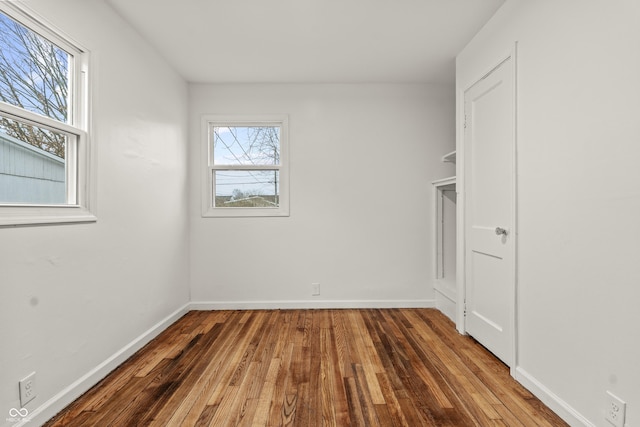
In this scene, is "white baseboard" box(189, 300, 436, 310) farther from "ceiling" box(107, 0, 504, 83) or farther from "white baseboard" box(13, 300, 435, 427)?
"ceiling" box(107, 0, 504, 83)

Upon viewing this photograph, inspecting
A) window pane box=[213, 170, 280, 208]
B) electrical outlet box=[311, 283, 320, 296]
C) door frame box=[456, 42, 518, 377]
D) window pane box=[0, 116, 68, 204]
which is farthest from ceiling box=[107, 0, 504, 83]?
electrical outlet box=[311, 283, 320, 296]

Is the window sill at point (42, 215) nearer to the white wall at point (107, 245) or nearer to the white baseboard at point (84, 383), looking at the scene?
the white wall at point (107, 245)

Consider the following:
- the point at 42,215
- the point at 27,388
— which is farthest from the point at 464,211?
the point at 27,388

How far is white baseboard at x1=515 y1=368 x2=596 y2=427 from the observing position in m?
1.66

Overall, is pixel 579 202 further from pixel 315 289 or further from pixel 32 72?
pixel 32 72

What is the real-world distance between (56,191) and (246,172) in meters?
2.05

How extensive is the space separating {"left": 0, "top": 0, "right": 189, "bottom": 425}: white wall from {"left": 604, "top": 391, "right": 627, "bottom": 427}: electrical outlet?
2.67 m

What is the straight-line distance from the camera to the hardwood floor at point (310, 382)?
176 cm

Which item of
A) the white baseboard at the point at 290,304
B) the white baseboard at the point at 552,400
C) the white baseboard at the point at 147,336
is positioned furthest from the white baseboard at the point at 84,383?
the white baseboard at the point at 552,400

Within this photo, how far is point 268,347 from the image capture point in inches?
106

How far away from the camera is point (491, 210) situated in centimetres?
250

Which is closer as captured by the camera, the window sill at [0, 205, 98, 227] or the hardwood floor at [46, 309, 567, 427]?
the window sill at [0, 205, 98, 227]

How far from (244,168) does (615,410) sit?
344 centimetres

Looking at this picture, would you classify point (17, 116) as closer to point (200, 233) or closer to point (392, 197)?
point (200, 233)
